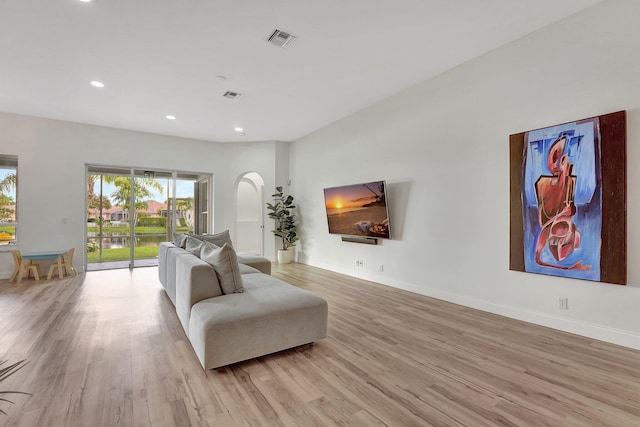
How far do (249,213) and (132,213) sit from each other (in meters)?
3.55

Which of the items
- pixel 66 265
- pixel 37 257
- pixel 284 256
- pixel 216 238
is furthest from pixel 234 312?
pixel 66 265

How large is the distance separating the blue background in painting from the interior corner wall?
13 centimetres

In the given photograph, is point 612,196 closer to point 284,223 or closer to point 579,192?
point 579,192

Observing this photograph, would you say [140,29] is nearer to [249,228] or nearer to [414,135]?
[414,135]

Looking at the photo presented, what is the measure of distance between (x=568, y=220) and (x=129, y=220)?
765 cm

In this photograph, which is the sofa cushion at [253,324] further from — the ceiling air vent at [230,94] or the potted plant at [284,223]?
the potted plant at [284,223]

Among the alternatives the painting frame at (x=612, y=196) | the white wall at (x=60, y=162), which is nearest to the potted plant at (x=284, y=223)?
the white wall at (x=60, y=162)

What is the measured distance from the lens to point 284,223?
7.39 m

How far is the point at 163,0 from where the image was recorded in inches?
107

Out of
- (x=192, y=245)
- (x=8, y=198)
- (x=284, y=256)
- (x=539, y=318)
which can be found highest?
(x=8, y=198)

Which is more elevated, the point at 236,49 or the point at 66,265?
the point at 236,49

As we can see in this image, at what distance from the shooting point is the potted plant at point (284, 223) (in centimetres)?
731

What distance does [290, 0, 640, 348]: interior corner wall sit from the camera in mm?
2762

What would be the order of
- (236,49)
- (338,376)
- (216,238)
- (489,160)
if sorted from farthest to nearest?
(216,238)
(489,160)
(236,49)
(338,376)
